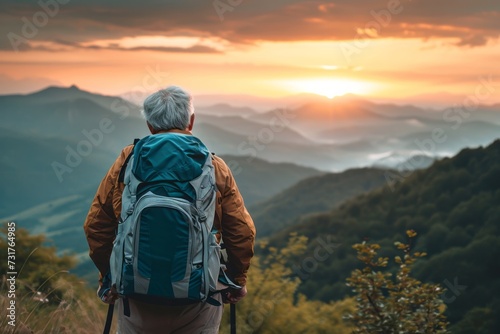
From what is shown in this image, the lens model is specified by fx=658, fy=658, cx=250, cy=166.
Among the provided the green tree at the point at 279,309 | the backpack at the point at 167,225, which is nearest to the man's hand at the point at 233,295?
the backpack at the point at 167,225

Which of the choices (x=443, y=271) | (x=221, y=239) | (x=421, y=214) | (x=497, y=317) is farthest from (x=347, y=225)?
(x=221, y=239)

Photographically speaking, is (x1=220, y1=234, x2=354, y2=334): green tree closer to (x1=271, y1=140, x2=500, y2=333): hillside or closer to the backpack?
the backpack

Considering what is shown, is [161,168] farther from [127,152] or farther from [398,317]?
[398,317]

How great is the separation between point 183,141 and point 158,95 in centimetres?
31

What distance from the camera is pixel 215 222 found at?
3.19 m

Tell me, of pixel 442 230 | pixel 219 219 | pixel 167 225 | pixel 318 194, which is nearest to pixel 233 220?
pixel 219 219

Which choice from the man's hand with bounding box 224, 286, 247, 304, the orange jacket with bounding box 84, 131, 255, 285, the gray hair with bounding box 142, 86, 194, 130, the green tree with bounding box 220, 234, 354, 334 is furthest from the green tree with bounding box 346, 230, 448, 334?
the gray hair with bounding box 142, 86, 194, 130

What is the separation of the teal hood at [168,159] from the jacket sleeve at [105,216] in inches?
6.1

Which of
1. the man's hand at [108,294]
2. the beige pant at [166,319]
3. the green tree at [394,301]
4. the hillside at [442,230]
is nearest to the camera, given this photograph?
the beige pant at [166,319]

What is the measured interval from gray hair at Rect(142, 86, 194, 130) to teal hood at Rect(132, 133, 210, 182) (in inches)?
5.4

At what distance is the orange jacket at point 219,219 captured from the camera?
3.12 meters

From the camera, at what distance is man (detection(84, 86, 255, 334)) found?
10.1ft

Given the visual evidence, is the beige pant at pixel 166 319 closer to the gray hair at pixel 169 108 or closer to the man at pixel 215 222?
the man at pixel 215 222

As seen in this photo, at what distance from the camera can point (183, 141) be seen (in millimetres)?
3000
